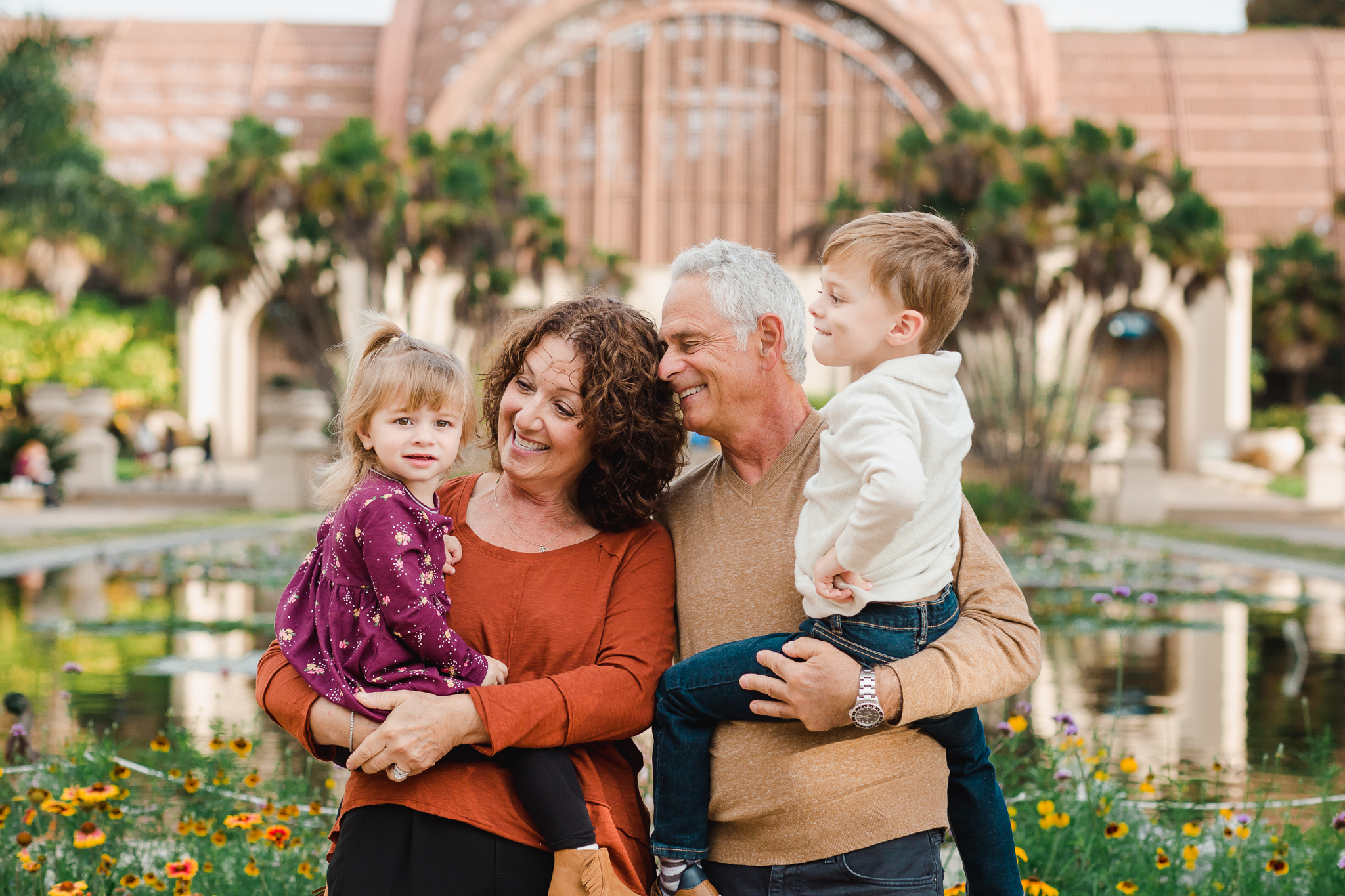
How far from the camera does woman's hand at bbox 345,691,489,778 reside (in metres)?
2.08

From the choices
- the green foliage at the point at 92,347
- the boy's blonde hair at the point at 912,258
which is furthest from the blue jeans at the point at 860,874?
the green foliage at the point at 92,347

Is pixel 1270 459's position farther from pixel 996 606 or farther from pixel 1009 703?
pixel 996 606

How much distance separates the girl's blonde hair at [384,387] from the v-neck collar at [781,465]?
1.78 ft

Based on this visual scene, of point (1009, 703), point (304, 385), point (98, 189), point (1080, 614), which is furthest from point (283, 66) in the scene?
point (1009, 703)

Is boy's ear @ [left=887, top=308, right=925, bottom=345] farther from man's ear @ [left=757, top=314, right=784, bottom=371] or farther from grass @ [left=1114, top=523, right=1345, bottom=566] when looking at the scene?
grass @ [left=1114, top=523, right=1345, bottom=566]

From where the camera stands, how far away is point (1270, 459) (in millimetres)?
35719

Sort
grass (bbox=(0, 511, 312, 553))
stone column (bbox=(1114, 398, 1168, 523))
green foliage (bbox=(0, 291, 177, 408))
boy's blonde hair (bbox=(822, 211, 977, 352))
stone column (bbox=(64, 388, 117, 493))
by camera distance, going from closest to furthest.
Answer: boy's blonde hair (bbox=(822, 211, 977, 352)) → grass (bbox=(0, 511, 312, 553)) → stone column (bbox=(1114, 398, 1168, 523)) → stone column (bbox=(64, 388, 117, 493)) → green foliage (bbox=(0, 291, 177, 408))

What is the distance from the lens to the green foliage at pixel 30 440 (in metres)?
22.0

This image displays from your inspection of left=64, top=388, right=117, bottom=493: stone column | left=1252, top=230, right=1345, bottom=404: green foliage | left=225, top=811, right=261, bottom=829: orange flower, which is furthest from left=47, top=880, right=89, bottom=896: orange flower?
left=1252, top=230, right=1345, bottom=404: green foliage

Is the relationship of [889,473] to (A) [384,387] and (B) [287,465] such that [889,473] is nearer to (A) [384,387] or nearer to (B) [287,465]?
(A) [384,387]

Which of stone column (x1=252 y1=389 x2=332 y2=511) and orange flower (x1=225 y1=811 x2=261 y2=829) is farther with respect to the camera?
stone column (x1=252 y1=389 x2=332 y2=511)

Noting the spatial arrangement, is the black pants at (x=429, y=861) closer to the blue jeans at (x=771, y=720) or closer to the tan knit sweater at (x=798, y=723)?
the blue jeans at (x=771, y=720)

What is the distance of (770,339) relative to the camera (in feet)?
7.95

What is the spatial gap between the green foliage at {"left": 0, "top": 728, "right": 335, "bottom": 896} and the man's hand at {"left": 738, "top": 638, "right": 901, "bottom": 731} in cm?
137
